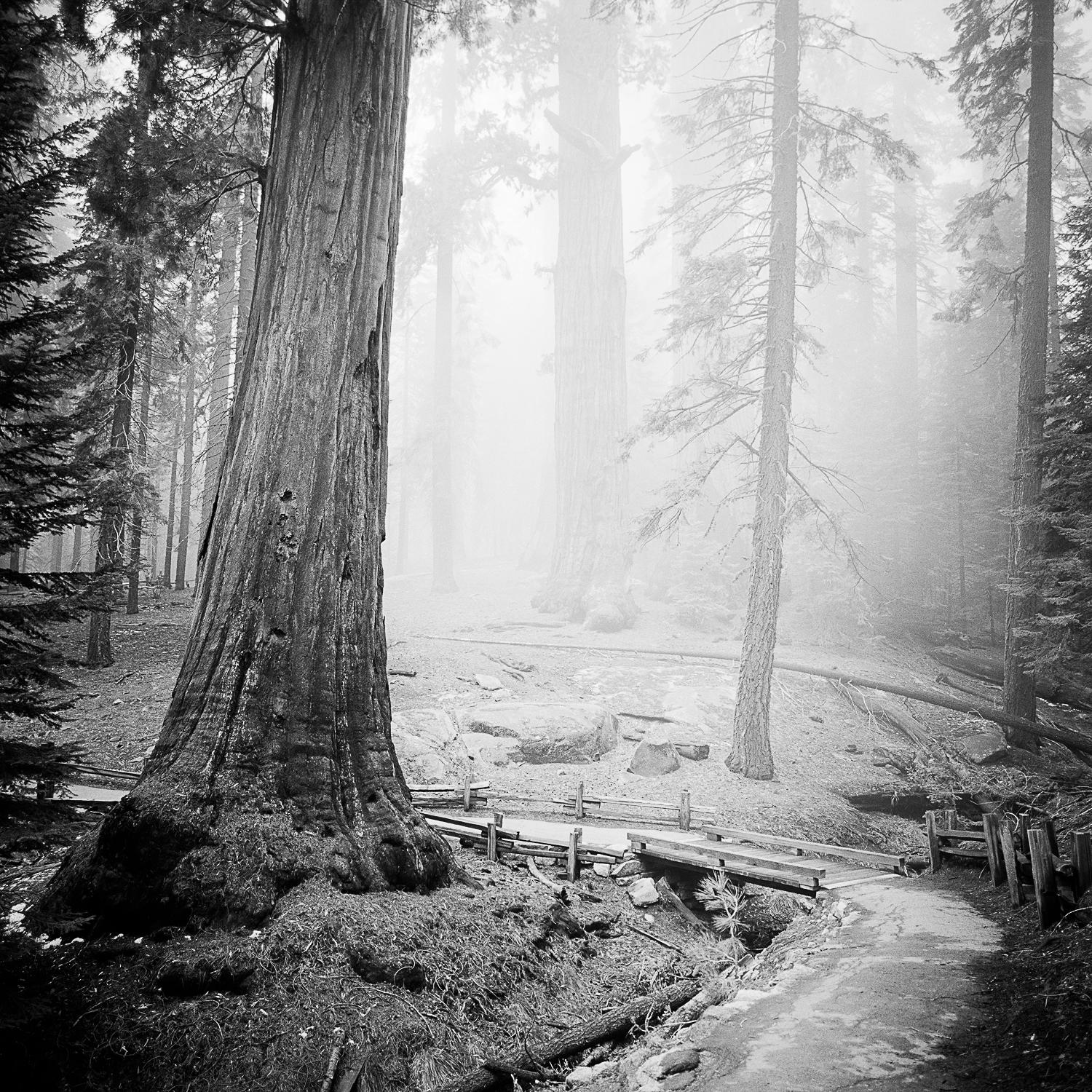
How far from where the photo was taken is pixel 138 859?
10.8 ft

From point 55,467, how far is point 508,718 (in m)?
7.94

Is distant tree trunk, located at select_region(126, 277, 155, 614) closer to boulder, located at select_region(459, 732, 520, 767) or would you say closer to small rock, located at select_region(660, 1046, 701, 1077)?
boulder, located at select_region(459, 732, 520, 767)

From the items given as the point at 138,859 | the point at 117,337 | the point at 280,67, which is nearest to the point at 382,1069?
the point at 138,859

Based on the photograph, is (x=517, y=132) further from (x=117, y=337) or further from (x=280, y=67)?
(x=280, y=67)

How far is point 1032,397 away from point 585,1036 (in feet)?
44.3

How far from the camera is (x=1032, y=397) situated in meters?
12.1

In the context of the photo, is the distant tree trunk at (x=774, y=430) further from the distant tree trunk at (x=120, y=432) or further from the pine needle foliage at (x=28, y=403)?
the distant tree trunk at (x=120, y=432)

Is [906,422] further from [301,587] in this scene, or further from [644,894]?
[301,587]

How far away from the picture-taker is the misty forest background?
17.2 ft

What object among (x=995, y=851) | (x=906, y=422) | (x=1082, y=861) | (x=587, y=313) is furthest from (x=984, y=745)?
(x=587, y=313)

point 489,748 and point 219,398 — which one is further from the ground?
point 219,398

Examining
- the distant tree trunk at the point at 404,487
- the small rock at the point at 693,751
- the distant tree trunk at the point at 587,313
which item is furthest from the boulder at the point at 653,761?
the distant tree trunk at the point at 404,487

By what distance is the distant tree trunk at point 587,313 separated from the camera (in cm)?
1788

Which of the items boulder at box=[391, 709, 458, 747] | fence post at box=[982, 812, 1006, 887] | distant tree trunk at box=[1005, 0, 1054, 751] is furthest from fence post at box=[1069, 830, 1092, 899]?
distant tree trunk at box=[1005, 0, 1054, 751]
